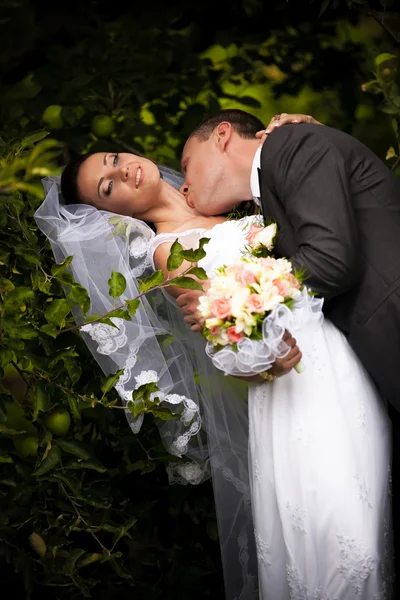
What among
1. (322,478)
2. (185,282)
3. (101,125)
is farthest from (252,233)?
(101,125)

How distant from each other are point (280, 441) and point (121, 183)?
1.01 m

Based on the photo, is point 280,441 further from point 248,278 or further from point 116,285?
point 116,285

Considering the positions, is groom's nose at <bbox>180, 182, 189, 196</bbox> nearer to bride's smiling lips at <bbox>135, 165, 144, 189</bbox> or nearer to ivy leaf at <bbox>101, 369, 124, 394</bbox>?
bride's smiling lips at <bbox>135, 165, 144, 189</bbox>

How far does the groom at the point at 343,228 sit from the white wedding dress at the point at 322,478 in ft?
0.29

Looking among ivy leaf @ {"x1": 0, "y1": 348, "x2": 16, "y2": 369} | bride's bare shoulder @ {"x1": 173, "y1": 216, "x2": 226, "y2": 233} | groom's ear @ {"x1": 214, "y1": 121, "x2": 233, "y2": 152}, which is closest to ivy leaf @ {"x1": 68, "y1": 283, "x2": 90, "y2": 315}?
ivy leaf @ {"x1": 0, "y1": 348, "x2": 16, "y2": 369}

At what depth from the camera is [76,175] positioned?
9.95 ft

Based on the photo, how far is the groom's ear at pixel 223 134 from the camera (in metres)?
2.90

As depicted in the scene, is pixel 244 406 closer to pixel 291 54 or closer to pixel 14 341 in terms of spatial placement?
pixel 14 341

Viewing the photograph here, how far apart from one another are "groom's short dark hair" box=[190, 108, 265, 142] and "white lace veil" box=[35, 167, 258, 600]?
0.39 m

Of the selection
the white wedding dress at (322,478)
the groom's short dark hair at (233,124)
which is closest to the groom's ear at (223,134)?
the groom's short dark hair at (233,124)

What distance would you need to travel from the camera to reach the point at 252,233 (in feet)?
8.46

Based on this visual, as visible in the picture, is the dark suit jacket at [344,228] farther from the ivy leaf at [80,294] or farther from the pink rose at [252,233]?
the ivy leaf at [80,294]

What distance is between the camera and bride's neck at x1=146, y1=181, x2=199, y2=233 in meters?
2.97

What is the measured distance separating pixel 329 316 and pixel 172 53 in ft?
4.92
